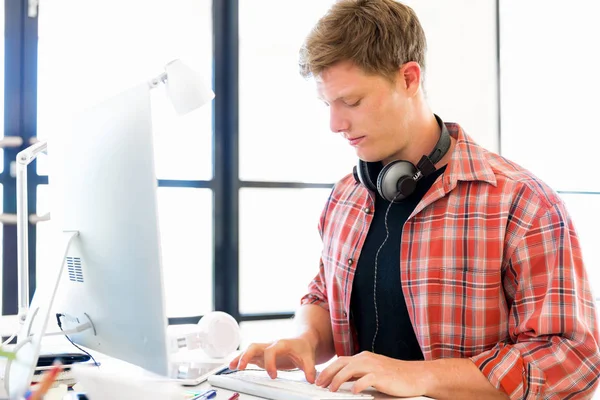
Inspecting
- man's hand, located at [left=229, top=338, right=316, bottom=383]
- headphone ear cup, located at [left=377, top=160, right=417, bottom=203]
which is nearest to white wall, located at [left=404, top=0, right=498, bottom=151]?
headphone ear cup, located at [left=377, top=160, right=417, bottom=203]

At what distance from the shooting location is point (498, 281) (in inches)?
48.3

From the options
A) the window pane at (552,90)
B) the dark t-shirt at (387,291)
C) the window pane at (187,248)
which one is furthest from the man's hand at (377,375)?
the window pane at (552,90)

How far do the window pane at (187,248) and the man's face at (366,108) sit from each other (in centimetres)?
146

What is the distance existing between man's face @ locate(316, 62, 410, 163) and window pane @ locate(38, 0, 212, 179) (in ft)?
4.10

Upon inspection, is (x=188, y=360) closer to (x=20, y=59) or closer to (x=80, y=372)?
(x=80, y=372)

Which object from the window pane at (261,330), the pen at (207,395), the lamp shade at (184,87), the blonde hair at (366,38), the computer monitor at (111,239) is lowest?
the window pane at (261,330)

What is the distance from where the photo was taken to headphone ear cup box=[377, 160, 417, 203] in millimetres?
1298

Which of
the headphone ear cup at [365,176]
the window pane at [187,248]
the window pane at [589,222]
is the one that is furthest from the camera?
the window pane at [589,222]

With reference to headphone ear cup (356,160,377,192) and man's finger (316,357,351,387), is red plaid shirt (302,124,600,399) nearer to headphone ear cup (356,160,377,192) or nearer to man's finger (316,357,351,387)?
headphone ear cup (356,160,377,192)

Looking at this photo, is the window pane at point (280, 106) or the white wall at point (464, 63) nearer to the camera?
the window pane at point (280, 106)

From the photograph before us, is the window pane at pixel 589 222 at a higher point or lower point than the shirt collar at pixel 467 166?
lower

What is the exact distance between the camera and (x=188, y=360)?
1277 mm

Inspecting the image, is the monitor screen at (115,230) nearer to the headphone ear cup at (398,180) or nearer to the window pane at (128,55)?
the headphone ear cup at (398,180)

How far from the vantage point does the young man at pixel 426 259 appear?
3.58 feet
